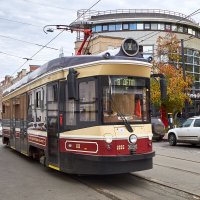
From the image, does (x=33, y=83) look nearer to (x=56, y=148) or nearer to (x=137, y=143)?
(x=56, y=148)

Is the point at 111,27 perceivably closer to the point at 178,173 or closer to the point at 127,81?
the point at 178,173

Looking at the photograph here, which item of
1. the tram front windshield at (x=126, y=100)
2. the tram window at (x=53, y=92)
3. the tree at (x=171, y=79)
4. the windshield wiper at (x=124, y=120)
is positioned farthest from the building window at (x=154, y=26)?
the windshield wiper at (x=124, y=120)

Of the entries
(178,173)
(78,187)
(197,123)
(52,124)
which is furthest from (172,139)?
(78,187)

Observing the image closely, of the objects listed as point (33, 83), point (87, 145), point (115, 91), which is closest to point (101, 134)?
point (87, 145)

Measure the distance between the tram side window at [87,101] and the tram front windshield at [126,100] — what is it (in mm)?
251

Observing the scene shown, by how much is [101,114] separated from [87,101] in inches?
19.1

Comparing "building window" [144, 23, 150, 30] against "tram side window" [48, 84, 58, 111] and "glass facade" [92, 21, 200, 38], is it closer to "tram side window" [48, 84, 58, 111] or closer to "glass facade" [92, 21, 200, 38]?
"glass facade" [92, 21, 200, 38]

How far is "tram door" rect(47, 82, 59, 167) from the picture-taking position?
383 inches

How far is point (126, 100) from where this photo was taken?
9016 mm

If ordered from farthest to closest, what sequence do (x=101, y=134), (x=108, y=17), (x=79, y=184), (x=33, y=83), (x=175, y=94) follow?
(x=108, y=17) < (x=175, y=94) < (x=33, y=83) < (x=79, y=184) < (x=101, y=134)

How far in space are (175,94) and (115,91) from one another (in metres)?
20.2

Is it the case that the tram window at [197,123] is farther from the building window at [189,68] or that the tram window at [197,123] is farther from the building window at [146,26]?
the building window at [146,26]

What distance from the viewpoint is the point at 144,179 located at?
32.2ft

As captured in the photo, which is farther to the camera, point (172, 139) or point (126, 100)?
point (172, 139)
